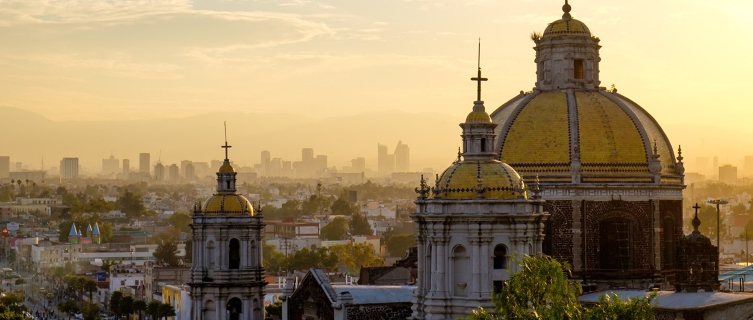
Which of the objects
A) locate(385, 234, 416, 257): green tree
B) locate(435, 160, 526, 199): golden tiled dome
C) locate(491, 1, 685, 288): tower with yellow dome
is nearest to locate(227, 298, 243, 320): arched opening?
locate(491, 1, 685, 288): tower with yellow dome

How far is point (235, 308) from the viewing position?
194 feet

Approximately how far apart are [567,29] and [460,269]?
1353cm

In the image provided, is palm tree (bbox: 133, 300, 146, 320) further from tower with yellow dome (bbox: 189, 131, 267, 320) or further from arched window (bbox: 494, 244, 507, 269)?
arched window (bbox: 494, 244, 507, 269)

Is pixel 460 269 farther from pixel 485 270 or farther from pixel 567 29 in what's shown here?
pixel 567 29

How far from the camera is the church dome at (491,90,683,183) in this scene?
47531 mm

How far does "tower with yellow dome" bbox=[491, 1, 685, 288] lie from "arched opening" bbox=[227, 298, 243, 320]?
48.4 feet

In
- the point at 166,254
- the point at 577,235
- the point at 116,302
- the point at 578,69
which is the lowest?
the point at 116,302

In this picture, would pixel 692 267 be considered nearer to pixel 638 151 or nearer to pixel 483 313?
pixel 638 151

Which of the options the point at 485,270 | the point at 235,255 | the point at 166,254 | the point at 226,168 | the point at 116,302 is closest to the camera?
the point at 485,270

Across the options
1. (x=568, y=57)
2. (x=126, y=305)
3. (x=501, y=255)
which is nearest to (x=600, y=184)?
(x=568, y=57)

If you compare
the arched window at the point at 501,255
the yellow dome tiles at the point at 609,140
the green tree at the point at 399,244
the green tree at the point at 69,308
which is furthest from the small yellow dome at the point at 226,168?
the green tree at the point at 399,244

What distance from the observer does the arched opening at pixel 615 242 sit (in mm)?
47469

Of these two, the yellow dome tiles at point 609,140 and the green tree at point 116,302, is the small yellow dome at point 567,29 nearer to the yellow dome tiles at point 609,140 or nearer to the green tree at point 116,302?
the yellow dome tiles at point 609,140

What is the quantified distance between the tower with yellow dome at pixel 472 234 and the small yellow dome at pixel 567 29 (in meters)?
11.6
